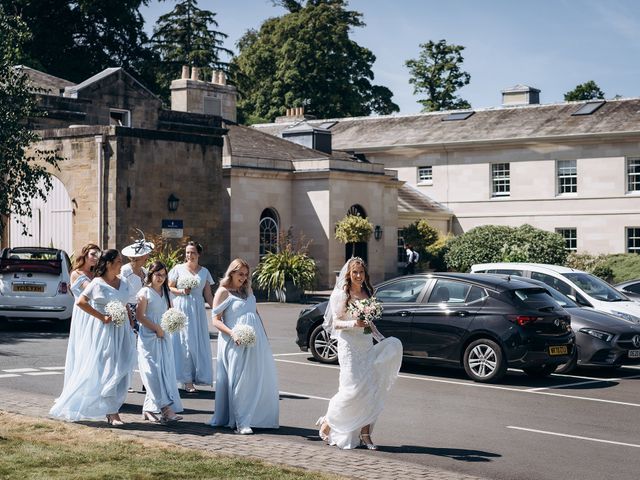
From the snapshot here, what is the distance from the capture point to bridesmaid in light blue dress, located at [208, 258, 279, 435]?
36.6ft

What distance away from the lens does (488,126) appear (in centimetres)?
5547

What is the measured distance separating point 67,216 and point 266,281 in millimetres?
6659

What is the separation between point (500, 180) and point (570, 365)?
125ft

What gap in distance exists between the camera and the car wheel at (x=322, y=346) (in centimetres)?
1788

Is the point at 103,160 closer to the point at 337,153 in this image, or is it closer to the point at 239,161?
the point at 239,161

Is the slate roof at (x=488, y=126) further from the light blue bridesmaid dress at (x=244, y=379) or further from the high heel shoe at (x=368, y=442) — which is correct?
the high heel shoe at (x=368, y=442)

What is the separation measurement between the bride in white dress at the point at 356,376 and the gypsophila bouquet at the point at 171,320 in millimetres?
2012

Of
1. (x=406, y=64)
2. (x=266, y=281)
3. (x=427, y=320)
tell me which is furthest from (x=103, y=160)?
(x=406, y=64)

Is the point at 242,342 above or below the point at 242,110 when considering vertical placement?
below

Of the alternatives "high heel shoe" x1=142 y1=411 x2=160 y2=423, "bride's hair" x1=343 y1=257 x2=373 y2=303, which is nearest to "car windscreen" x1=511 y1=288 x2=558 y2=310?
"bride's hair" x1=343 y1=257 x2=373 y2=303

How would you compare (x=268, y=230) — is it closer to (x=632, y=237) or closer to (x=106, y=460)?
(x=632, y=237)

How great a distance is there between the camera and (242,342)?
1112 cm

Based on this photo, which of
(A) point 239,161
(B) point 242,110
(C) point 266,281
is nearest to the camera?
(C) point 266,281

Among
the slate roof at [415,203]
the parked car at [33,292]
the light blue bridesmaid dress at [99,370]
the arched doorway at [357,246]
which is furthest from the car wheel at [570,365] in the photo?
the slate roof at [415,203]
